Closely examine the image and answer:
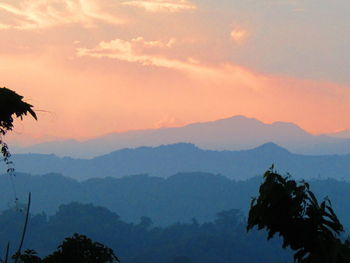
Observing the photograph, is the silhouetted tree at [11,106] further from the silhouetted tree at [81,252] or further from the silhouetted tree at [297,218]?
the silhouetted tree at [81,252]

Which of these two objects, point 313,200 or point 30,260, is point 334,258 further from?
point 30,260

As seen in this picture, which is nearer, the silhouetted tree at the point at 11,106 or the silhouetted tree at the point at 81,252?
the silhouetted tree at the point at 11,106

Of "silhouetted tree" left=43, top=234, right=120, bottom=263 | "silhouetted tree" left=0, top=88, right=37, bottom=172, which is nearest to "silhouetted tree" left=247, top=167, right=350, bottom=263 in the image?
"silhouetted tree" left=0, top=88, right=37, bottom=172

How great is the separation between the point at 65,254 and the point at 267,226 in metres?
13.2

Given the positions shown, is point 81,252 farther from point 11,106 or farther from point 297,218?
point 297,218

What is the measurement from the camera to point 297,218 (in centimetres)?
897

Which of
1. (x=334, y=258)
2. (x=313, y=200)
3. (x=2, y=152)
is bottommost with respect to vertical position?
(x=334, y=258)

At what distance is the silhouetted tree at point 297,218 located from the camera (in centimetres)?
875

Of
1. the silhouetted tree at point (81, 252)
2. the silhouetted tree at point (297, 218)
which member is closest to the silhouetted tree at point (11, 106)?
the silhouetted tree at point (297, 218)

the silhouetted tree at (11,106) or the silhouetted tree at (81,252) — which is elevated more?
the silhouetted tree at (11,106)

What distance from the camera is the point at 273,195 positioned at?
8.93m

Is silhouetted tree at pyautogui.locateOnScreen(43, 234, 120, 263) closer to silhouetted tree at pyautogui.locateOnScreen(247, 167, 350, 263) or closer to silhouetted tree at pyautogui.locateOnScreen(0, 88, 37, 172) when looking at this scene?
silhouetted tree at pyautogui.locateOnScreen(0, 88, 37, 172)

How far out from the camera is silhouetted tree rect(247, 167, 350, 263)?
875 cm

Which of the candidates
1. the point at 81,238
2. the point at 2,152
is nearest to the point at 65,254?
the point at 81,238
